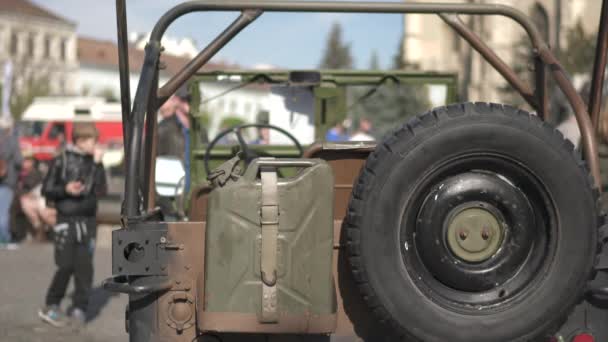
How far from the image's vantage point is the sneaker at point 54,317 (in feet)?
23.0

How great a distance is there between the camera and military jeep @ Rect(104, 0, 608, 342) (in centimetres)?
307

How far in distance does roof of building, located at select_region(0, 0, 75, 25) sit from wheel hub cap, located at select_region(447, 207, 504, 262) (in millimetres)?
84549

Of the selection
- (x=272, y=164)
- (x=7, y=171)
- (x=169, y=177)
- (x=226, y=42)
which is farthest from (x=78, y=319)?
(x=7, y=171)

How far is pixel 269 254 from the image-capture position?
3064mm

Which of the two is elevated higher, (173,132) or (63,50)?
(63,50)

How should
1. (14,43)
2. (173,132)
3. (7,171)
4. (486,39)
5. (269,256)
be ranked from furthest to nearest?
(14,43)
(486,39)
(7,171)
(173,132)
(269,256)

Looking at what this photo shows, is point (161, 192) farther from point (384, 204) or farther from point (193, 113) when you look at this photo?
point (384, 204)

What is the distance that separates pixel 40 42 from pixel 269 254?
88166 millimetres

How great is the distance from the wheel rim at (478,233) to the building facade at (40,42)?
7525 centimetres

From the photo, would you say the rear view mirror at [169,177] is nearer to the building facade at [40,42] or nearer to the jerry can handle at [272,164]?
the jerry can handle at [272,164]

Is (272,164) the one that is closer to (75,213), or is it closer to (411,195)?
(411,195)

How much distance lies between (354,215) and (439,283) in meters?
0.39

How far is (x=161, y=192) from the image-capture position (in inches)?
253

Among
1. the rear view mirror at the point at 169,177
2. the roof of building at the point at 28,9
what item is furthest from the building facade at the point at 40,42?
the rear view mirror at the point at 169,177
